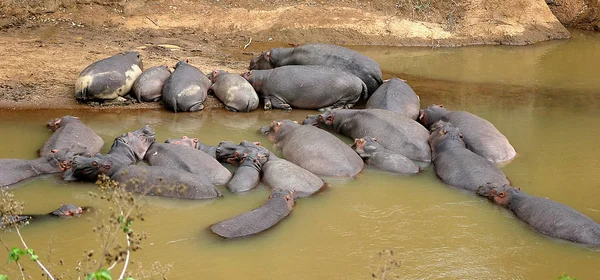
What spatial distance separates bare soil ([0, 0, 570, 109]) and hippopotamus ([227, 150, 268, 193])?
409 cm

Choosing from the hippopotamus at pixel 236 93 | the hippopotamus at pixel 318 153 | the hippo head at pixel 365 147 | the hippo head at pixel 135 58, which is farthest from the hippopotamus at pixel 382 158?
the hippo head at pixel 135 58

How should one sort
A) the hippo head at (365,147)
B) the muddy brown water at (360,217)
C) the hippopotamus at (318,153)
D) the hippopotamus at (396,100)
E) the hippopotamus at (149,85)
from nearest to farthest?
the muddy brown water at (360,217) → the hippopotamus at (318,153) → the hippo head at (365,147) → the hippopotamus at (396,100) → the hippopotamus at (149,85)

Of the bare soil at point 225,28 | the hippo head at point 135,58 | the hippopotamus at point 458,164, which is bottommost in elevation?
the bare soil at point 225,28

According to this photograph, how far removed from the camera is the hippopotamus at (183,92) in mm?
10180

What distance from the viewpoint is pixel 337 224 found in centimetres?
696

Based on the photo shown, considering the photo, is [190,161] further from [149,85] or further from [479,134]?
[479,134]

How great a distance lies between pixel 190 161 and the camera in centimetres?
783

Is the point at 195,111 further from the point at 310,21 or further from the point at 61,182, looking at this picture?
the point at 310,21

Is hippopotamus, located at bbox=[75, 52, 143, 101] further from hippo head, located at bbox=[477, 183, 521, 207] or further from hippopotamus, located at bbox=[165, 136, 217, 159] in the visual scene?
hippo head, located at bbox=[477, 183, 521, 207]

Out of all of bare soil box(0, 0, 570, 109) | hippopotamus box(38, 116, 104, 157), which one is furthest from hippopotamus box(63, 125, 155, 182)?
bare soil box(0, 0, 570, 109)

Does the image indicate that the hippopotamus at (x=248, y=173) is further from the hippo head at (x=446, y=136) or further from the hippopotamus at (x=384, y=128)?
the hippo head at (x=446, y=136)

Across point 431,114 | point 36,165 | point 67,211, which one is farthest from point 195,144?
point 431,114

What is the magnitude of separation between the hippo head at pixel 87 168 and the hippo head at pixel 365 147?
2769mm

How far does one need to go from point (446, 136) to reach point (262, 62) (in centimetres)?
409
